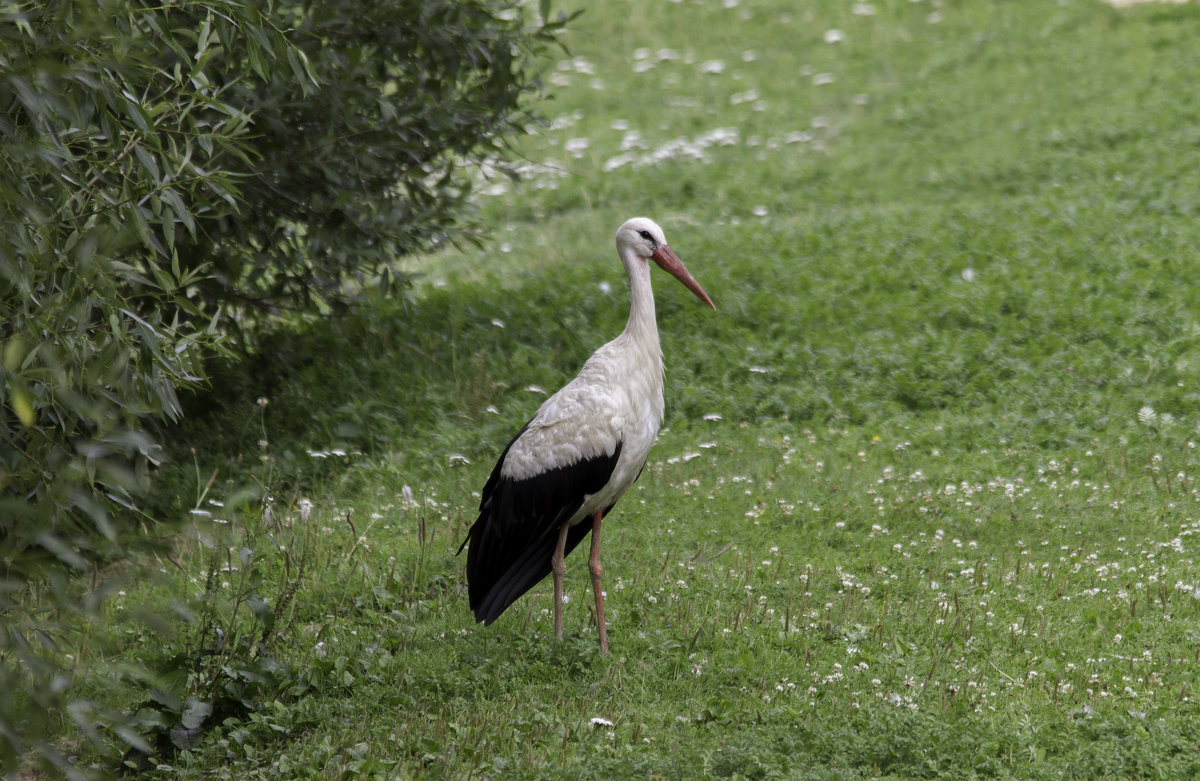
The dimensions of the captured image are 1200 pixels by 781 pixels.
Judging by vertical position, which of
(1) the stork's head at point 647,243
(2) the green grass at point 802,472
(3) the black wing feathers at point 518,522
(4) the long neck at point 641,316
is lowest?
(2) the green grass at point 802,472

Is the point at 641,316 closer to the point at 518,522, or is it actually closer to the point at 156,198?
the point at 518,522

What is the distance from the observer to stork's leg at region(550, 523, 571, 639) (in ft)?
19.9

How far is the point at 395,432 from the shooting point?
902 centimetres

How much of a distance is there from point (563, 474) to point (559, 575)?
563 millimetres

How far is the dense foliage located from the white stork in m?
1.66

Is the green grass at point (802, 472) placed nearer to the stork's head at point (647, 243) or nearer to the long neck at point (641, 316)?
the long neck at point (641, 316)

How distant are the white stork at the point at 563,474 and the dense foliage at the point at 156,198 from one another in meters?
1.66

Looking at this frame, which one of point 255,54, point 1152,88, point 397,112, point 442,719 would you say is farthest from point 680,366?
point 1152,88

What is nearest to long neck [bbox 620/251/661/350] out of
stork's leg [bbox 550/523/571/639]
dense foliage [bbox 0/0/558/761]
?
stork's leg [bbox 550/523/571/639]

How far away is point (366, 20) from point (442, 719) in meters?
5.75

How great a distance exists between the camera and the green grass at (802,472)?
17.1 feet

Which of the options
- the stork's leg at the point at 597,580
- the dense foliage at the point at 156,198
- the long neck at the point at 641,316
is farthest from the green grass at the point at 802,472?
the long neck at the point at 641,316

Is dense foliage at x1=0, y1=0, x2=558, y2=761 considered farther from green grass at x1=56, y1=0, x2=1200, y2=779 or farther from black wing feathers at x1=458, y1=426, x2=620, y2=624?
black wing feathers at x1=458, y1=426, x2=620, y2=624

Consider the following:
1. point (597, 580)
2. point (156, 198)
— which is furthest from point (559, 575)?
point (156, 198)
